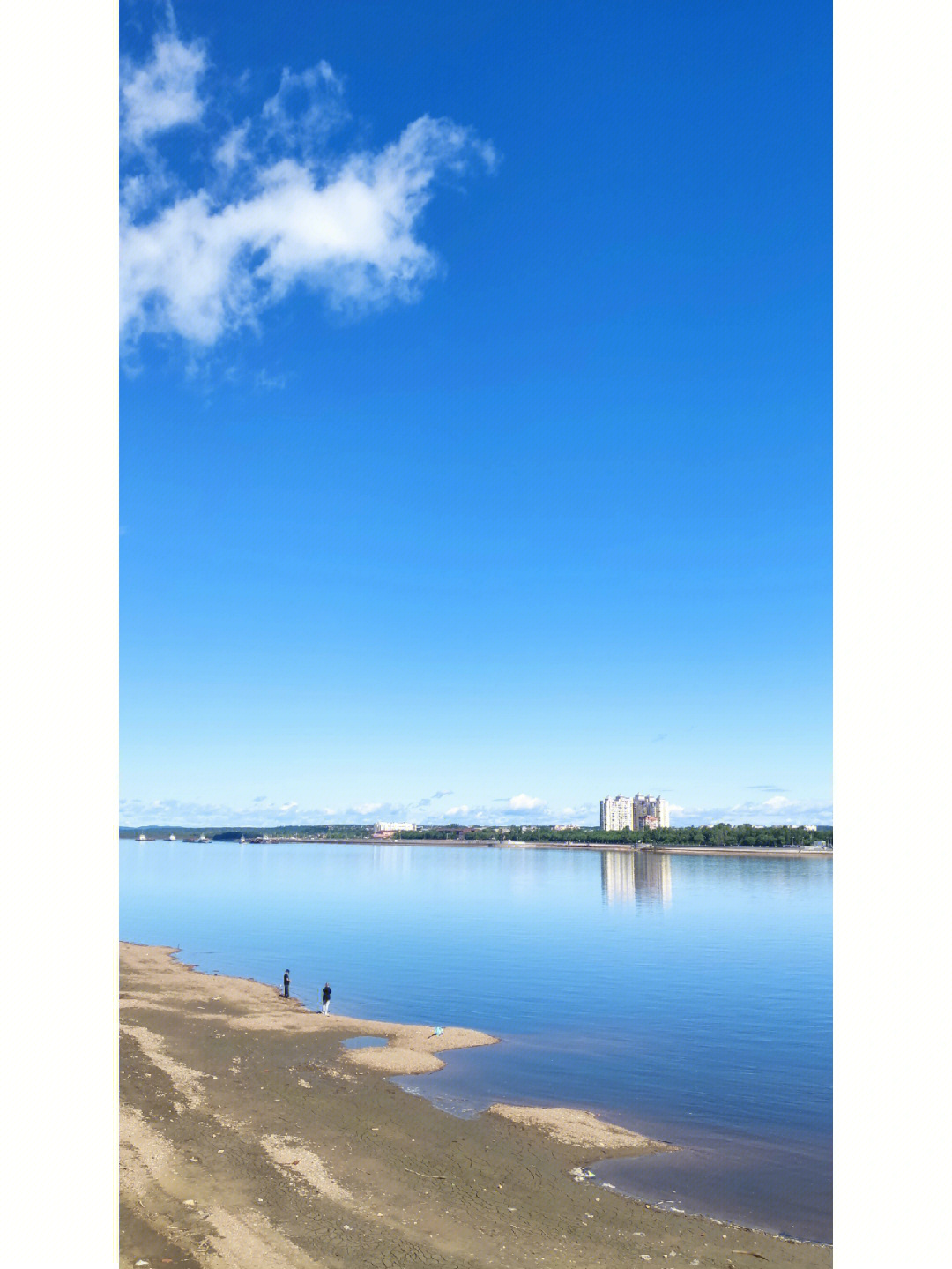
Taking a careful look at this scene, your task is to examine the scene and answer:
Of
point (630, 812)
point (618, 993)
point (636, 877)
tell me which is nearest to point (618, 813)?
point (630, 812)

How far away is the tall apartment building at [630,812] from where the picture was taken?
7781cm

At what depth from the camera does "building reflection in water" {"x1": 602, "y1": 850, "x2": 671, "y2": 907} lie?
32.8 metres

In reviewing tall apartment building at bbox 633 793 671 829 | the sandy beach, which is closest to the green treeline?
tall apartment building at bbox 633 793 671 829

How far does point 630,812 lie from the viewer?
81.2 metres

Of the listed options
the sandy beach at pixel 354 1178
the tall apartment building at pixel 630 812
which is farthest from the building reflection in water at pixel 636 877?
the sandy beach at pixel 354 1178

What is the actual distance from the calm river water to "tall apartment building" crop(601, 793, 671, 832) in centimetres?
4073

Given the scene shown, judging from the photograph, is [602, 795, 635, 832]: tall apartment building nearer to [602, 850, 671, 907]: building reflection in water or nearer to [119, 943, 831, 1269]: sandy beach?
[602, 850, 671, 907]: building reflection in water

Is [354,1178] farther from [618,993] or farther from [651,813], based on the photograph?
[651,813]

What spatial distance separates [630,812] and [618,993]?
6905cm
